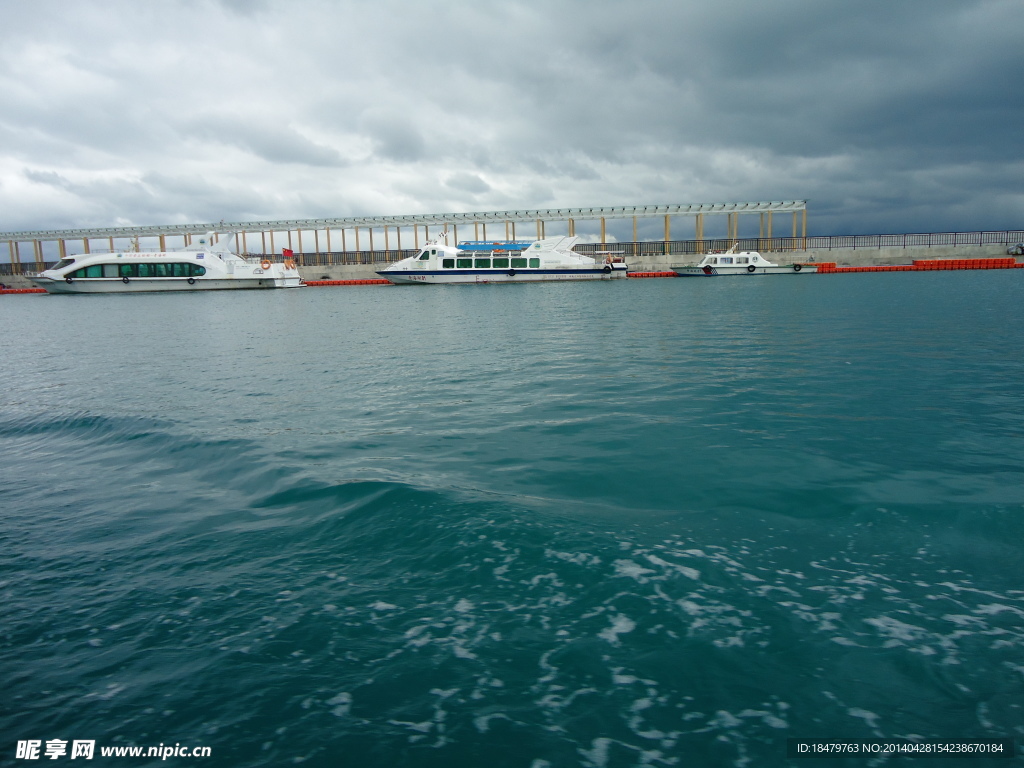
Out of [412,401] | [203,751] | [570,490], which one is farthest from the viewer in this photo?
[412,401]

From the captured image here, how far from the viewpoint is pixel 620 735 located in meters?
3.40

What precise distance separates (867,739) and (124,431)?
10.6 m

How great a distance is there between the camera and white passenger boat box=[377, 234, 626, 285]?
7206cm

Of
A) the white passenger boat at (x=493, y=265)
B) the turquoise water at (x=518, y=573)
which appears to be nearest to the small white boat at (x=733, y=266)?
the white passenger boat at (x=493, y=265)

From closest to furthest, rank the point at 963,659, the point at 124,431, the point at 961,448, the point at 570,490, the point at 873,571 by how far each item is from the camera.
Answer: the point at 963,659 → the point at 873,571 → the point at 570,490 → the point at 961,448 → the point at 124,431

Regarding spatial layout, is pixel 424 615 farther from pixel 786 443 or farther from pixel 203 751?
pixel 786 443

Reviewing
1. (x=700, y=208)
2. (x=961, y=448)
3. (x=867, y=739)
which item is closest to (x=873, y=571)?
(x=867, y=739)

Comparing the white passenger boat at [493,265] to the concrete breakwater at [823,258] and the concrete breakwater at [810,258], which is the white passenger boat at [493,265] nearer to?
the concrete breakwater at [810,258]

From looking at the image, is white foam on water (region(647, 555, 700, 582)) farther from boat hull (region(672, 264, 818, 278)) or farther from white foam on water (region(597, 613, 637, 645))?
boat hull (region(672, 264, 818, 278))

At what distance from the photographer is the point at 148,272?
65.5m

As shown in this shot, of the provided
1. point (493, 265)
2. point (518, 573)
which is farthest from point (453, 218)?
point (518, 573)

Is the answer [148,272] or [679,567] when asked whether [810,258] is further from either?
[679,567]

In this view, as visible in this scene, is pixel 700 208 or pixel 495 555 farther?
pixel 700 208

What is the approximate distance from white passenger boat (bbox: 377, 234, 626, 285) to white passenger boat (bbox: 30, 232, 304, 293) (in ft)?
58.2
